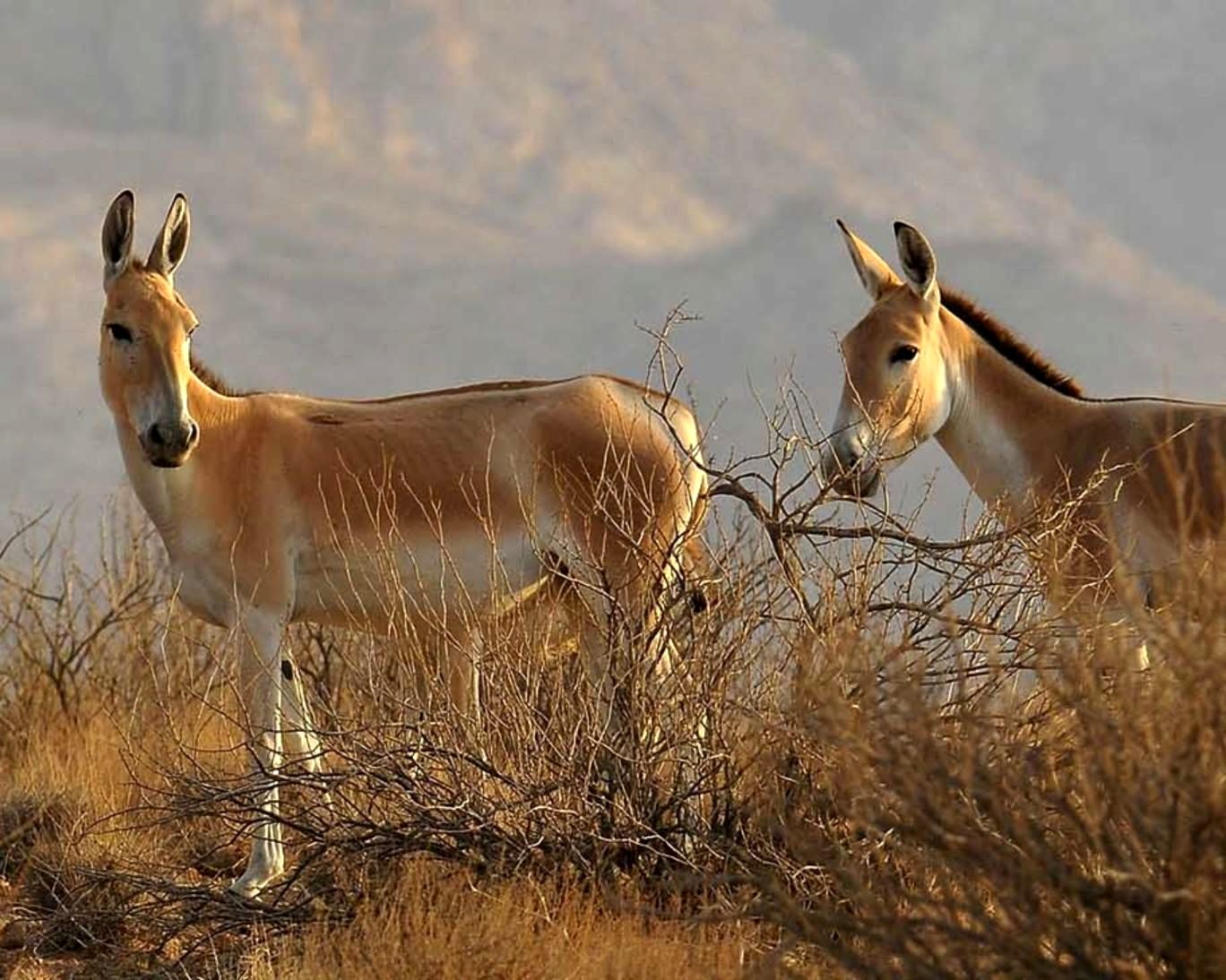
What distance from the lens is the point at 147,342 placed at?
768 cm

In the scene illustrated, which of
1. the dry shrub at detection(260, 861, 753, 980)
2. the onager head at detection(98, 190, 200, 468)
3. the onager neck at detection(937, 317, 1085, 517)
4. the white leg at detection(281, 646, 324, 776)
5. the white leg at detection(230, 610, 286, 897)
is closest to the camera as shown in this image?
the dry shrub at detection(260, 861, 753, 980)

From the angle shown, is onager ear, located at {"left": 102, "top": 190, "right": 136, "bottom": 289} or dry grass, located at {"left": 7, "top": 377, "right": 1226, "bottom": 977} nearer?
dry grass, located at {"left": 7, "top": 377, "right": 1226, "bottom": 977}

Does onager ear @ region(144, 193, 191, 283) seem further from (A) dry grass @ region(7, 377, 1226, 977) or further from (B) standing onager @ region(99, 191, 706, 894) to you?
(A) dry grass @ region(7, 377, 1226, 977)

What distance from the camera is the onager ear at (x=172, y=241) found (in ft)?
26.3

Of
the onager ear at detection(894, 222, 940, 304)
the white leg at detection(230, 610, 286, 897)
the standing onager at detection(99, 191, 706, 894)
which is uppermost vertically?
the onager ear at detection(894, 222, 940, 304)

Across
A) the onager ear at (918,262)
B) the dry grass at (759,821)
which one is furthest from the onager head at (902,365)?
the dry grass at (759,821)

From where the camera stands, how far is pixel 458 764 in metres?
6.46

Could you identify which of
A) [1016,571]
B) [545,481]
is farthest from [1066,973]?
[545,481]

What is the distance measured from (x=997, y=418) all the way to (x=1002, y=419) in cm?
2

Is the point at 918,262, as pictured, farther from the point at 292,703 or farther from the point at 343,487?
the point at 292,703

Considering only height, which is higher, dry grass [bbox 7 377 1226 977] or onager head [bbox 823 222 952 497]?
onager head [bbox 823 222 952 497]

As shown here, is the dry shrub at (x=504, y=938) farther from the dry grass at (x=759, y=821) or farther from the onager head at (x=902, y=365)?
the onager head at (x=902, y=365)

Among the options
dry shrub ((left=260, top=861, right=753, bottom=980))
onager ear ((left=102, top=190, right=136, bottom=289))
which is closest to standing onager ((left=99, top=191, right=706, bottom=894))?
onager ear ((left=102, top=190, right=136, bottom=289))

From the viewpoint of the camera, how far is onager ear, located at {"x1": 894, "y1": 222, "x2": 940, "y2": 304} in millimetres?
8562
